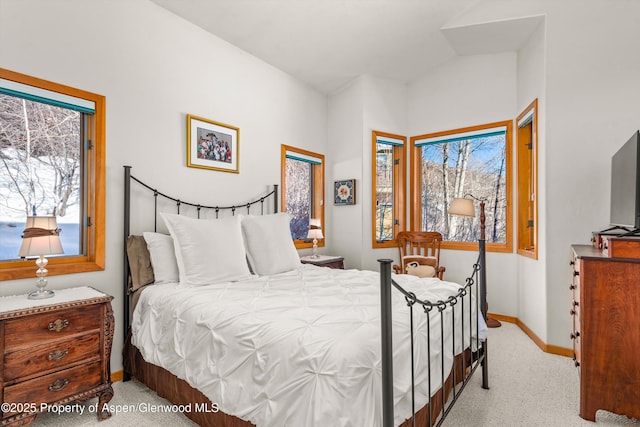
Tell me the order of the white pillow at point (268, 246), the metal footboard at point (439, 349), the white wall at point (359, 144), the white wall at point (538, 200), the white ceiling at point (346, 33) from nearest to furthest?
the metal footboard at point (439, 349) → the white pillow at point (268, 246) → the white ceiling at point (346, 33) → the white wall at point (538, 200) → the white wall at point (359, 144)

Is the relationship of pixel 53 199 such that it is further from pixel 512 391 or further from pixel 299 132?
pixel 512 391

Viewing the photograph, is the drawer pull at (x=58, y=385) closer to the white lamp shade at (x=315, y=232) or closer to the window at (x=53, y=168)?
the window at (x=53, y=168)

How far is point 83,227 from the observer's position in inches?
96.6

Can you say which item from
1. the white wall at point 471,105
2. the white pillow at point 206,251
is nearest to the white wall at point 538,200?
the white wall at point 471,105

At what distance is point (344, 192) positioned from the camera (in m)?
4.41

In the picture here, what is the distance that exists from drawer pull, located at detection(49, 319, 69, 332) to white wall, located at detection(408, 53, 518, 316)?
3920 mm

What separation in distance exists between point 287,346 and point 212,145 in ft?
7.68

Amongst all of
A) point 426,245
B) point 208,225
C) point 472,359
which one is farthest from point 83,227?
point 426,245

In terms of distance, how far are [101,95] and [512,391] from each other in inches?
139

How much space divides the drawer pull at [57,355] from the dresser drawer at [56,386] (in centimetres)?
8

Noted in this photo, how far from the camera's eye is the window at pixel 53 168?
2.13 meters

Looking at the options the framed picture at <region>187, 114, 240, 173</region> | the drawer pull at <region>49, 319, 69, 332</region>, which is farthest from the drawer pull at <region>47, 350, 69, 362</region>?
the framed picture at <region>187, 114, 240, 173</region>

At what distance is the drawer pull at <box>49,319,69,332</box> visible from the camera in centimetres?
186

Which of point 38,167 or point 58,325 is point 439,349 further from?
point 38,167
